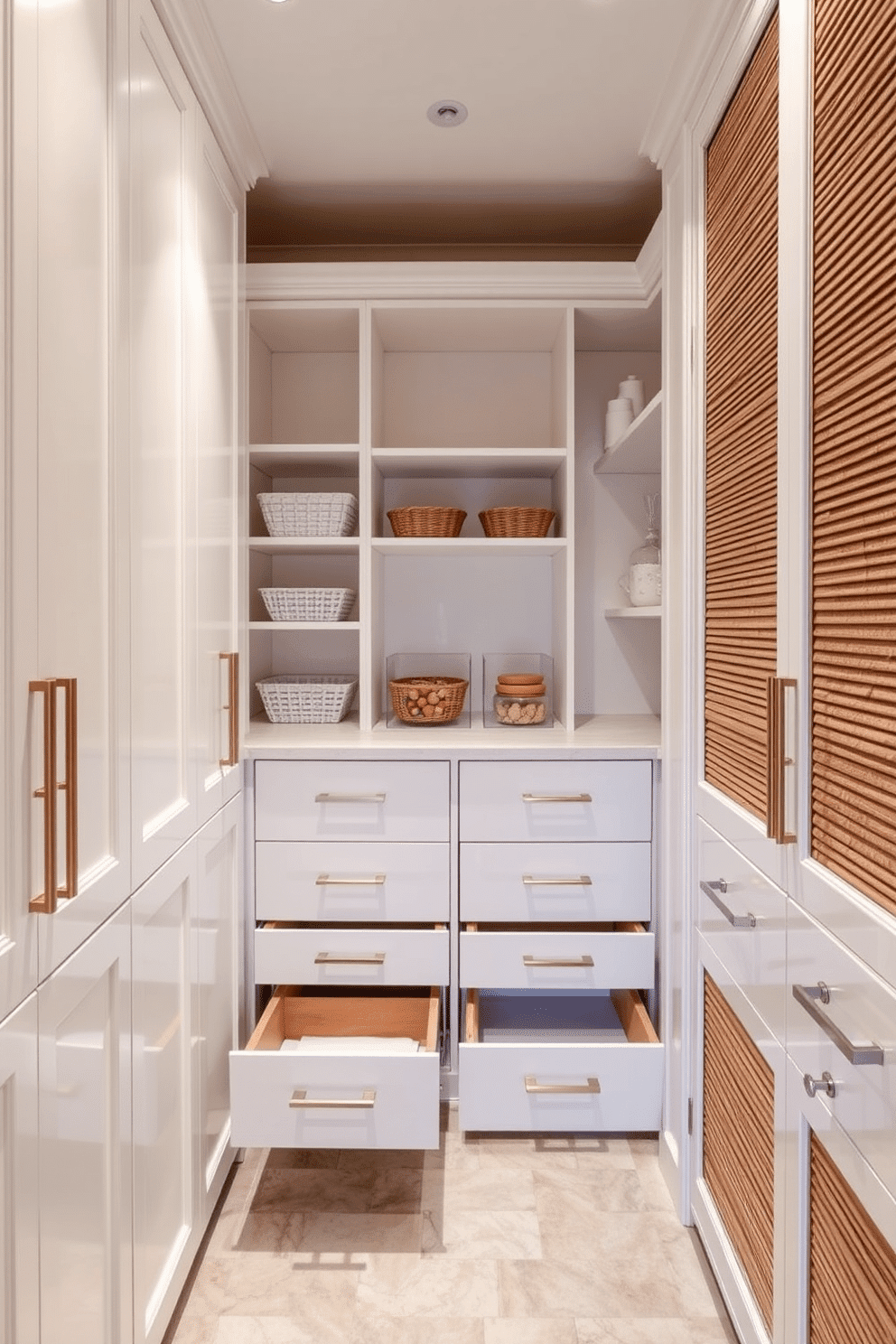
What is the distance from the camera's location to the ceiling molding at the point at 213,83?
1.54m

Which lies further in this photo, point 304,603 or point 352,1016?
point 304,603

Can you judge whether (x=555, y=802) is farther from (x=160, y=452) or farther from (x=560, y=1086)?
(x=160, y=452)

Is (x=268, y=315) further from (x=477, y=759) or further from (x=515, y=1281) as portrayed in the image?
(x=515, y=1281)

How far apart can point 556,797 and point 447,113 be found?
5.03ft

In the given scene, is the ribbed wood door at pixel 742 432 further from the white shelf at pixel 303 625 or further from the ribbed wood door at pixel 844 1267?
the white shelf at pixel 303 625

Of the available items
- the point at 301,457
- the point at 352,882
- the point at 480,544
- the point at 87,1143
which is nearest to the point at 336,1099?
the point at 352,882

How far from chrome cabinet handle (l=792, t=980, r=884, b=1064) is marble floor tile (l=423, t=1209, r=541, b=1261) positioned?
0.99m

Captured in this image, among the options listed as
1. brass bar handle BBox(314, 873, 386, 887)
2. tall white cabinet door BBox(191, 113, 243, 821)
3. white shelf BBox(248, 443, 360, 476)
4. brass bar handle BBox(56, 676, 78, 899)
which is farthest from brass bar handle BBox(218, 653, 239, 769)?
brass bar handle BBox(56, 676, 78, 899)

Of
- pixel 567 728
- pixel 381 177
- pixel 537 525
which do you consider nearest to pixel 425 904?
pixel 567 728

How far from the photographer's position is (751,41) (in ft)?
4.58

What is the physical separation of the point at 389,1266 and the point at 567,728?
126cm

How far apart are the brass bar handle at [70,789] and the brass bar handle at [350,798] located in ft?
3.56

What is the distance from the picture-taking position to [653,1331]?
1.58m

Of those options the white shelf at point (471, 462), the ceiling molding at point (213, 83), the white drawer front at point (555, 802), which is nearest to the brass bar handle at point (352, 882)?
the white drawer front at point (555, 802)
